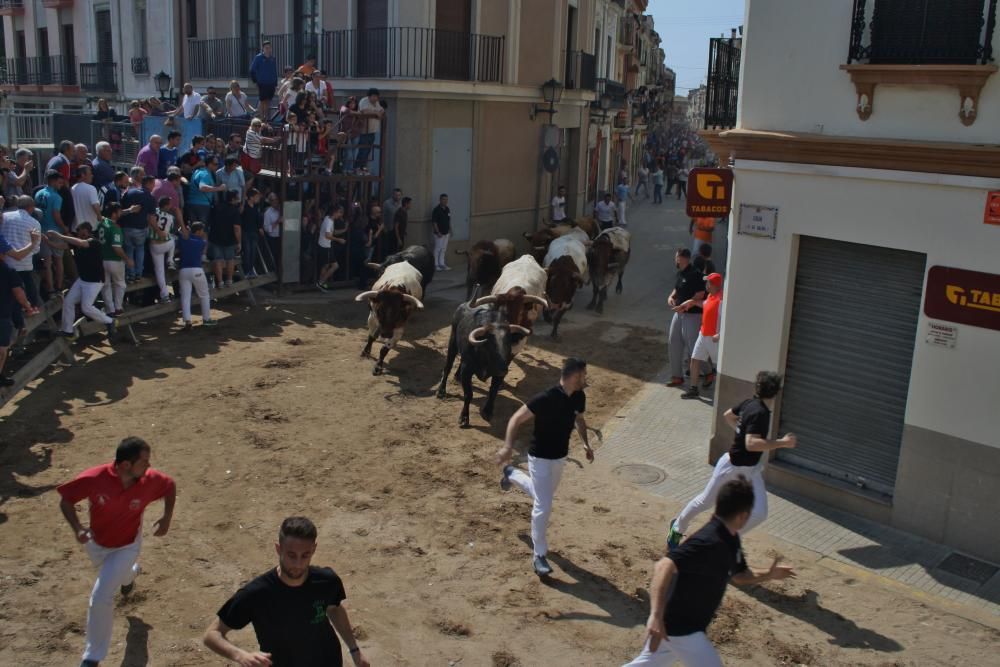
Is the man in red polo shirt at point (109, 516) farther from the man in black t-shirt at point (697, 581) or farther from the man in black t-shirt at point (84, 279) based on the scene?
the man in black t-shirt at point (84, 279)

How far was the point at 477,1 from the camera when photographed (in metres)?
21.1

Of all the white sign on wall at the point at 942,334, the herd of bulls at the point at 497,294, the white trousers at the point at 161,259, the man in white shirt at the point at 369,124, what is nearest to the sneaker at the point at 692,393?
the herd of bulls at the point at 497,294

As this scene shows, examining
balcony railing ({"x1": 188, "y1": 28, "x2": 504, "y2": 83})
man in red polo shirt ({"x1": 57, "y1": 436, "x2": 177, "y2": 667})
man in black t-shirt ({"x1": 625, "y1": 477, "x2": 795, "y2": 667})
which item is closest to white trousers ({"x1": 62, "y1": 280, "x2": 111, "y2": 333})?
man in red polo shirt ({"x1": 57, "y1": 436, "x2": 177, "y2": 667})

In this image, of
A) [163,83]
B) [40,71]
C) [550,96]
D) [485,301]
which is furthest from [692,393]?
[40,71]

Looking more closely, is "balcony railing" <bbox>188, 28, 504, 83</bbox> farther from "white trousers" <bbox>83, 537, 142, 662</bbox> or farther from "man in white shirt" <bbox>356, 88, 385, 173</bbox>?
"white trousers" <bbox>83, 537, 142, 662</bbox>

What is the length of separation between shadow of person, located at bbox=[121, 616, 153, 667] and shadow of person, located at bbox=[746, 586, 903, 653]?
4574 mm

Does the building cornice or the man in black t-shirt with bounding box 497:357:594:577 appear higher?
the building cornice

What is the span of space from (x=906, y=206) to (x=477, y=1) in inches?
587

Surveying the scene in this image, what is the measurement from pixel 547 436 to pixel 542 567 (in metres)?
1.09

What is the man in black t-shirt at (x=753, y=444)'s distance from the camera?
704 centimetres

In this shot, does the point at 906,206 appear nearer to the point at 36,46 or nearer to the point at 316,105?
the point at 316,105

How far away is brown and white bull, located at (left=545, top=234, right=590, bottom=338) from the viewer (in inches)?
610

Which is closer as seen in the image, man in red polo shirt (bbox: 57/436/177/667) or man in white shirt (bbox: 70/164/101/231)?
man in red polo shirt (bbox: 57/436/177/667)

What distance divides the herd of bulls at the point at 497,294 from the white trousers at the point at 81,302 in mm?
3509
